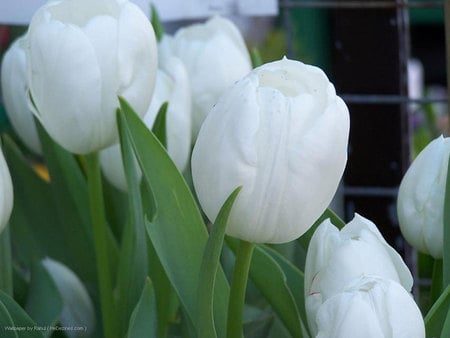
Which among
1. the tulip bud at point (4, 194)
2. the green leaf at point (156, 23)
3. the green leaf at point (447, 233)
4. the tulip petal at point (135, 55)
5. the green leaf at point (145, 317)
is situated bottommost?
the green leaf at point (145, 317)

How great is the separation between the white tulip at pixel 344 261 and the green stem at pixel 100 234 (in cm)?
16

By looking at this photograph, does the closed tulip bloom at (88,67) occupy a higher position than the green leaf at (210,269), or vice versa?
the closed tulip bloom at (88,67)

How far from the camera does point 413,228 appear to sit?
0.60 m

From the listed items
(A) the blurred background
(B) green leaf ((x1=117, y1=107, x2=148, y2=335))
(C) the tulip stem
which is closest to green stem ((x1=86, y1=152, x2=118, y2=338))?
(B) green leaf ((x1=117, y1=107, x2=148, y2=335))

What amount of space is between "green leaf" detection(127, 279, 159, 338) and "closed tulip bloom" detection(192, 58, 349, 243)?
0.27 feet

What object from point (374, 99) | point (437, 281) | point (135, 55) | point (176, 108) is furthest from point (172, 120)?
point (374, 99)

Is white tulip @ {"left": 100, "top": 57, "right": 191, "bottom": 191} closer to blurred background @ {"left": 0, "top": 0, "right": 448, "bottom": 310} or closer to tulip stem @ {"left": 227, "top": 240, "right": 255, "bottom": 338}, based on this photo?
tulip stem @ {"left": 227, "top": 240, "right": 255, "bottom": 338}

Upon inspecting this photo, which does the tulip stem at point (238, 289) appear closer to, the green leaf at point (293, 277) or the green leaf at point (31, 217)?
the green leaf at point (293, 277)

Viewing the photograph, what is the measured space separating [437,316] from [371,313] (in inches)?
3.8

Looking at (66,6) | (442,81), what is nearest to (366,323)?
(66,6)

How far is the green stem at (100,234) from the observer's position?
62 centimetres

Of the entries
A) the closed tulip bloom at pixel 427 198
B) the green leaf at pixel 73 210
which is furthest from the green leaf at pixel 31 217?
the closed tulip bloom at pixel 427 198

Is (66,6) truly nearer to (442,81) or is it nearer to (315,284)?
(315,284)

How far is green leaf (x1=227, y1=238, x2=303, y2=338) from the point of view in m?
0.58
